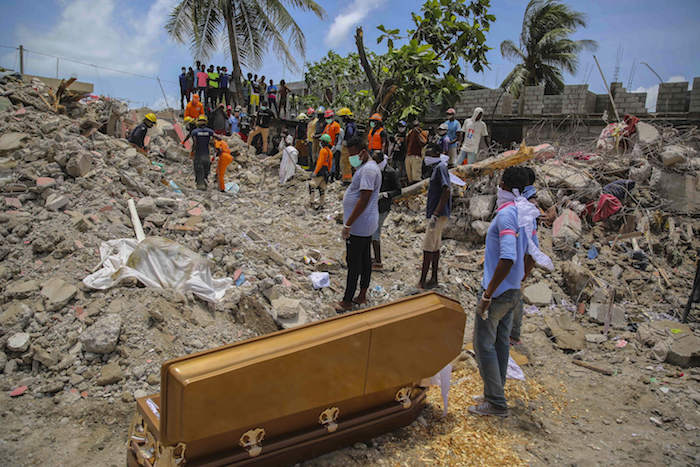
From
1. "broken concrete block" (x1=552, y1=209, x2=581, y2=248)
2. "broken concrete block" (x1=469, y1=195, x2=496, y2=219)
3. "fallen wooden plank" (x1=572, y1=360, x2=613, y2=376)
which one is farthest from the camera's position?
"broken concrete block" (x1=469, y1=195, x2=496, y2=219)

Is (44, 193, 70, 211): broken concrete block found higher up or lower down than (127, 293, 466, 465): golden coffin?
higher up

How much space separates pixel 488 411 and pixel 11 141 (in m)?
7.52

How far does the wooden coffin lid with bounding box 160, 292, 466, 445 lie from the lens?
1870mm

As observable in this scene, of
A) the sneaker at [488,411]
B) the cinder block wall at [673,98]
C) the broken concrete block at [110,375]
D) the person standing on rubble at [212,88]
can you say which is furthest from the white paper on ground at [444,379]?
the person standing on rubble at [212,88]

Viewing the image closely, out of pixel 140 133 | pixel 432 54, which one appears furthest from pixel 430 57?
pixel 140 133

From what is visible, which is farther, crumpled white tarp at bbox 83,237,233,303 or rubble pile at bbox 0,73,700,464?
crumpled white tarp at bbox 83,237,233,303

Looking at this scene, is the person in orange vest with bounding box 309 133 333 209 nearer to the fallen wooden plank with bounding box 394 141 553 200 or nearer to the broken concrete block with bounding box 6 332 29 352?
the fallen wooden plank with bounding box 394 141 553 200

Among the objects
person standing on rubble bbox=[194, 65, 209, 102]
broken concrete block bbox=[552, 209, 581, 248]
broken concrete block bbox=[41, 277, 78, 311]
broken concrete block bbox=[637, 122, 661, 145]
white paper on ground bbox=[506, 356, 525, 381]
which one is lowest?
white paper on ground bbox=[506, 356, 525, 381]

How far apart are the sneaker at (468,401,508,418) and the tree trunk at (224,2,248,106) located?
49.8 feet

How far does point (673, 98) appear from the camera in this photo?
10.1 metres

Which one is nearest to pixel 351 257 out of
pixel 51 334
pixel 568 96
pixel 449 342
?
pixel 449 342

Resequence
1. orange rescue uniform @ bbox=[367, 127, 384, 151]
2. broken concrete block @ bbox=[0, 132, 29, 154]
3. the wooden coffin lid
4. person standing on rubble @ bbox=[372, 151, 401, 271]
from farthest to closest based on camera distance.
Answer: orange rescue uniform @ bbox=[367, 127, 384, 151] < broken concrete block @ bbox=[0, 132, 29, 154] < person standing on rubble @ bbox=[372, 151, 401, 271] < the wooden coffin lid

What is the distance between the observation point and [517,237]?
2770mm

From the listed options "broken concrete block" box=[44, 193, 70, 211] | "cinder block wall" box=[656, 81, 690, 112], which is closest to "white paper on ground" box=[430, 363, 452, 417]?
"broken concrete block" box=[44, 193, 70, 211]
